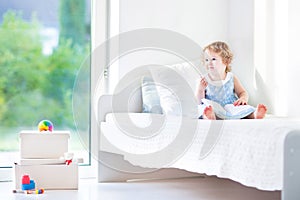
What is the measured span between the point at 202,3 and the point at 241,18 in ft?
0.87

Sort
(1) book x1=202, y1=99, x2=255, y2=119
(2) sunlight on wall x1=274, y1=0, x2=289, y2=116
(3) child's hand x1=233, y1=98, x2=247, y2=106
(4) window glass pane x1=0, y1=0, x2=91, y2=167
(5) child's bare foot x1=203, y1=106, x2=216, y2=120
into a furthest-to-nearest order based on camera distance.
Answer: (4) window glass pane x1=0, y1=0, x2=91, y2=167 < (2) sunlight on wall x1=274, y1=0, x2=289, y2=116 < (3) child's hand x1=233, y1=98, x2=247, y2=106 < (1) book x1=202, y1=99, x2=255, y2=119 < (5) child's bare foot x1=203, y1=106, x2=216, y2=120

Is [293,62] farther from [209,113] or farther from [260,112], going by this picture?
[209,113]

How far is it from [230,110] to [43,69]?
3.74 feet

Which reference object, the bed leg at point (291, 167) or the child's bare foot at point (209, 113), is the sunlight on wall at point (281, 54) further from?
the bed leg at point (291, 167)

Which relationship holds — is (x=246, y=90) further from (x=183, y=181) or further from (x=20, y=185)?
(x=20, y=185)

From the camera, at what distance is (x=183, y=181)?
309 cm

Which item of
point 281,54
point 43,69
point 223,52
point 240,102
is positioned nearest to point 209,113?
point 240,102

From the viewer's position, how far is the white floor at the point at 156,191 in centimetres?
252

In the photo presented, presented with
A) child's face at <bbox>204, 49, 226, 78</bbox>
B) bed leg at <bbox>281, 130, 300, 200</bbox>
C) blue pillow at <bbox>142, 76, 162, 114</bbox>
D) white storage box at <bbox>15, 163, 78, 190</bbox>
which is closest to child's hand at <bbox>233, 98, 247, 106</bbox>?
child's face at <bbox>204, 49, 226, 78</bbox>

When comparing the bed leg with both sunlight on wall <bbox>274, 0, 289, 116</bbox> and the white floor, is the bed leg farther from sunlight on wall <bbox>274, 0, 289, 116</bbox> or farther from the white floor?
sunlight on wall <bbox>274, 0, 289, 116</bbox>

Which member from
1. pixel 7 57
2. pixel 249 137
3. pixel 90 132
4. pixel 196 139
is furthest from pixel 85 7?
pixel 249 137

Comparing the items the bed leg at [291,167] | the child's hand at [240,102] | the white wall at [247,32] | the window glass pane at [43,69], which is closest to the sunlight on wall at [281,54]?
the white wall at [247,32]

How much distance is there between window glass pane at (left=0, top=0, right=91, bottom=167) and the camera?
3.08m

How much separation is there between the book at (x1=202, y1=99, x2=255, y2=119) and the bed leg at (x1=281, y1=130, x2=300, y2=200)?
950 mm
